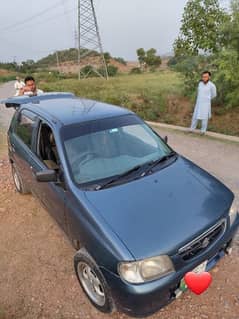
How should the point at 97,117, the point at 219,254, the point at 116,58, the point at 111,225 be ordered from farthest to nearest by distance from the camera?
the point at 116,58 → the point at 97,117 → the point at 219,254 → the point at 111,225

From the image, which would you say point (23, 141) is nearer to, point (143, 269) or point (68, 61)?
point (143, 269)

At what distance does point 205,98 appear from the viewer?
640cm

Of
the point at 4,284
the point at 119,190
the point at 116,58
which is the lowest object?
the point at 4,284

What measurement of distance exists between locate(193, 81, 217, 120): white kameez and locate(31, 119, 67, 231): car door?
4618 mm

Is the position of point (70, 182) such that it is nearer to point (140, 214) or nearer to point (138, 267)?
point (140, 214)

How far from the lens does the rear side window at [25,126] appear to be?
133 inches

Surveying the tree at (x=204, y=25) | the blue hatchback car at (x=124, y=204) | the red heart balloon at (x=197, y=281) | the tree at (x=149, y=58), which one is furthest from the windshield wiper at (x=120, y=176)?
the tree at (x=149, y=58)

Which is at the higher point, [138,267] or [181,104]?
[181,104]

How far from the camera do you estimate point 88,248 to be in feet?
7.12

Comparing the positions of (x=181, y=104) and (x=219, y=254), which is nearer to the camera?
(x=219, y=254)

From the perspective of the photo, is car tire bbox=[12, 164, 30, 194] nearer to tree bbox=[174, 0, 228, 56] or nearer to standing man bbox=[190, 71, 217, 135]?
standing man bbox=[190, 71, 217, 135]

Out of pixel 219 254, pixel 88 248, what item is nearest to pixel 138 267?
pixel 88 248

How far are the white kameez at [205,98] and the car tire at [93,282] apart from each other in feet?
17.5

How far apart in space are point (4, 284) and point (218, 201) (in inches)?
91.3
